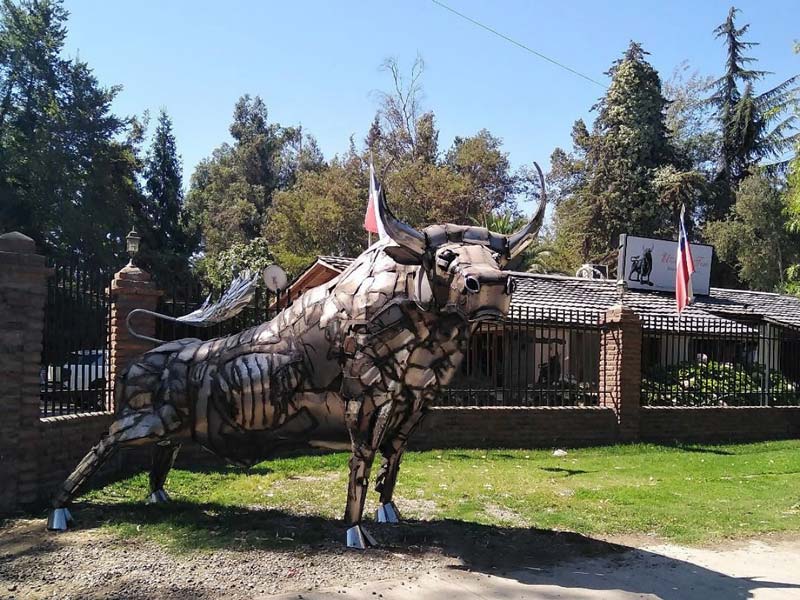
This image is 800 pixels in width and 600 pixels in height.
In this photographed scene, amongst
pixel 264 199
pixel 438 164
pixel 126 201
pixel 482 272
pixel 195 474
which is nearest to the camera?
pixel 482 272

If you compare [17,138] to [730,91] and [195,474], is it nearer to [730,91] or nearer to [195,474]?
[195,474]

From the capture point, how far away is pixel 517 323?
12.2m

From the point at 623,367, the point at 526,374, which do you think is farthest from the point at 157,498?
the point at 623,367

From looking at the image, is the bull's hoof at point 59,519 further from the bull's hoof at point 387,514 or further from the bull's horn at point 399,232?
the bull's horn at point 399,232

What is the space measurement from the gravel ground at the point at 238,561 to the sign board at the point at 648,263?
1505 cm

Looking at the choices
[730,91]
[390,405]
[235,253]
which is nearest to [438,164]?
[235,253]

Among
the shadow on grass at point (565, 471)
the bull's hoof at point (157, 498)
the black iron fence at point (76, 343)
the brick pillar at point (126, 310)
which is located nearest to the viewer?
the bull's hoof at point (157, 498)

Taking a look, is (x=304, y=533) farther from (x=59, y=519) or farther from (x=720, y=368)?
(x=720, y=368)

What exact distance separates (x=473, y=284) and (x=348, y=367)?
4.44 ft

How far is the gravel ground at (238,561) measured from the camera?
4.84m

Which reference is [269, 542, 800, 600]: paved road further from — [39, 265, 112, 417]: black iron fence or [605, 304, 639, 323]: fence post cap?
[605, 304, 639, 323]: fence post cap

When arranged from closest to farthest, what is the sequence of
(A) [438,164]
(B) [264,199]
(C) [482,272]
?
(C) [482,272]
(A) [438,164]
(B) [264,199]

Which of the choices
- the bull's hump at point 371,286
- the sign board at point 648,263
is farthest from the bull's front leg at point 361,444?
the sign board at point 648,263

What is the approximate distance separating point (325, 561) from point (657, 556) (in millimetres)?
2784
